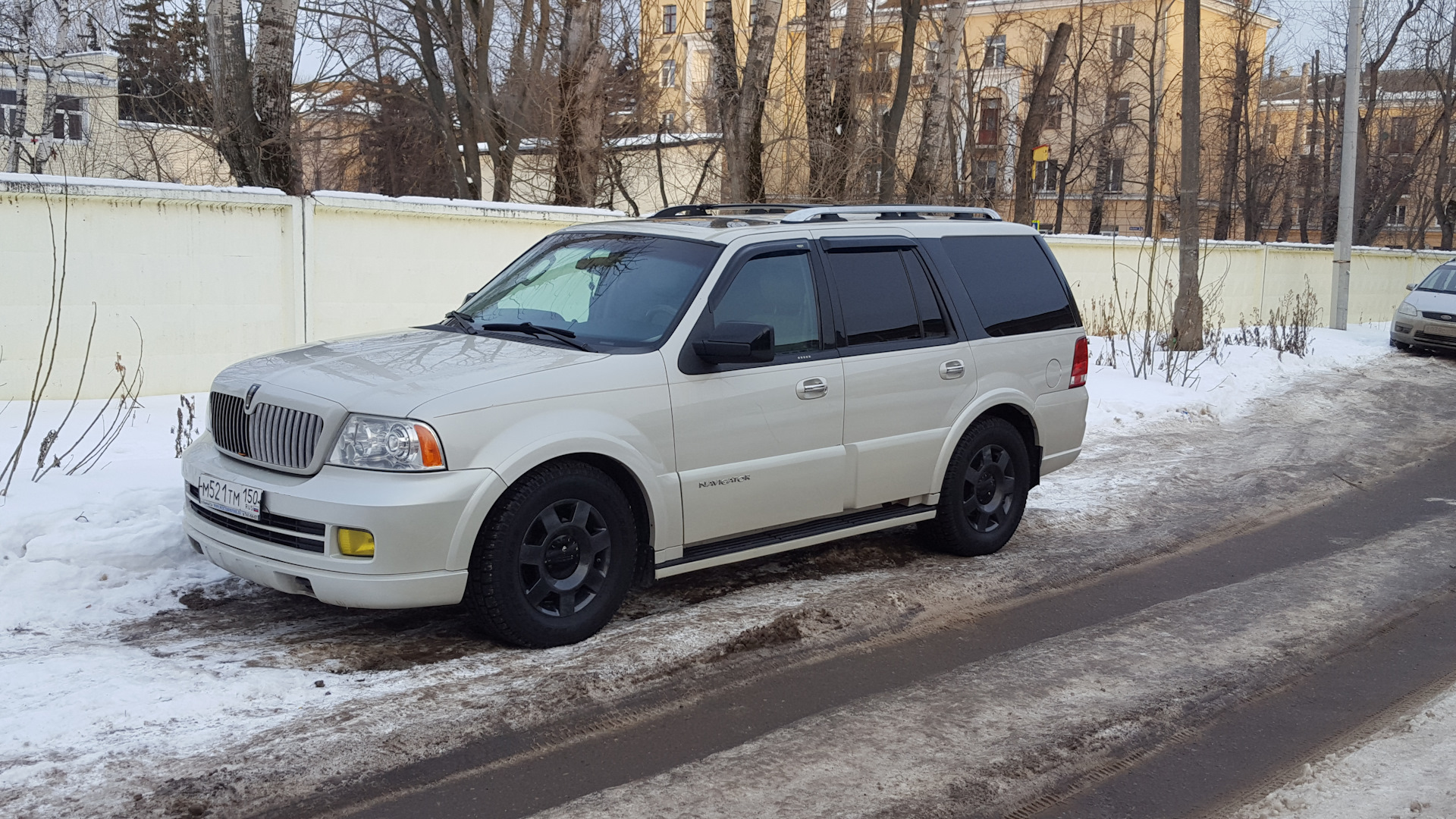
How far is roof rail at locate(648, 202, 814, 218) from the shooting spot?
7.03 meters

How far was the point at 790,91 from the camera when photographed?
2016 cm

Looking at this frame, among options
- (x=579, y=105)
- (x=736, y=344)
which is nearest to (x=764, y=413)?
(x=736, y=344)

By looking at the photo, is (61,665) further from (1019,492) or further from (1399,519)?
(1399,519)

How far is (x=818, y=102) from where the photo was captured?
57.8 feet

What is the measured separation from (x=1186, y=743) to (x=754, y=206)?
3.83m

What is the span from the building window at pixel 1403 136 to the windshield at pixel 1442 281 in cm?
2604

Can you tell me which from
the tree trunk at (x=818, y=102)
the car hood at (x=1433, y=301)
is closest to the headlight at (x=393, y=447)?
the tree trunk at (x=818, y=102)

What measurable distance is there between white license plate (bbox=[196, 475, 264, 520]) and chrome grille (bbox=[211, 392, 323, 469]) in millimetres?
147

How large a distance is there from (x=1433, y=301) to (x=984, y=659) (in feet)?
58.2

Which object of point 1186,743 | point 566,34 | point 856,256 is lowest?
point 1186,743

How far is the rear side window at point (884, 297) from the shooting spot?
21.2 ft

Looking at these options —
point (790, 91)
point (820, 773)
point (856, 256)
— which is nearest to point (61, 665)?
point (820, 773)

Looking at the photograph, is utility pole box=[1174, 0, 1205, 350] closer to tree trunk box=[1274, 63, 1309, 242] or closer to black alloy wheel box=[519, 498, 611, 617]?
black alloy wheel box=[519, 498, 611, 617]

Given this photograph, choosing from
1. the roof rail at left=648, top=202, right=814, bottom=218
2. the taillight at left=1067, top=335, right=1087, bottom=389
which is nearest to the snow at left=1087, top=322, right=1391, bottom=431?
the taillight at left=1067, top=335, right=1087, bottom=389
